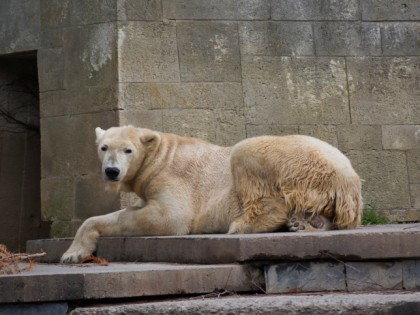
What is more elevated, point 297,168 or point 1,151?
point 1,151

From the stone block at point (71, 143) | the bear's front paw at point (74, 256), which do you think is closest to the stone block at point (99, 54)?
the stone block at point (71, 143)

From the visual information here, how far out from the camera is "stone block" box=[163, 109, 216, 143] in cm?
982

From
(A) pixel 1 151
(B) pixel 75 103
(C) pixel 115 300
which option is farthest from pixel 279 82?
(C) pixel 115 300

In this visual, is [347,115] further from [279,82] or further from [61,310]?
[61,310]

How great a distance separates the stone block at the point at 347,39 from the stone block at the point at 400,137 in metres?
0.87

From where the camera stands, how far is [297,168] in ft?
24.3

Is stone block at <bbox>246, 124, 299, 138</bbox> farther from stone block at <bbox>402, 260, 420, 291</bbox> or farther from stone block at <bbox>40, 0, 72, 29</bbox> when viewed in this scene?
stone block at <bbox>402, 260, 420, 291</bbox>

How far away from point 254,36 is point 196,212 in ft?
9.09

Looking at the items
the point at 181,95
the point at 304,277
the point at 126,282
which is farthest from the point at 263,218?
the point at 181,95

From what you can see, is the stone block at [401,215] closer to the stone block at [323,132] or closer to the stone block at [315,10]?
the stone block at [323,132]

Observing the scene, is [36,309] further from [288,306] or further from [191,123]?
[191,123]

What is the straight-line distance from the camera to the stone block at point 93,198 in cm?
971

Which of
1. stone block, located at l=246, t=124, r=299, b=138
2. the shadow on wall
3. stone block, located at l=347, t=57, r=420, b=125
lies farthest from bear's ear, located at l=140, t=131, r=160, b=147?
the shadow on wall

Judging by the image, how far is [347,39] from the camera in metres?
10.4
